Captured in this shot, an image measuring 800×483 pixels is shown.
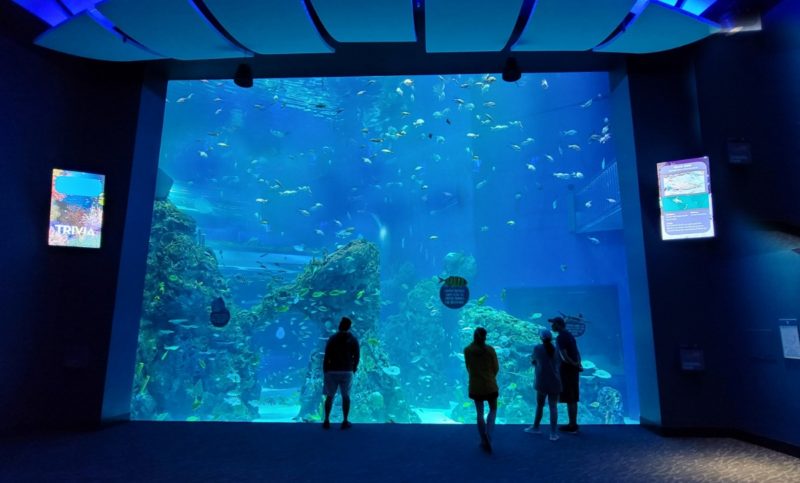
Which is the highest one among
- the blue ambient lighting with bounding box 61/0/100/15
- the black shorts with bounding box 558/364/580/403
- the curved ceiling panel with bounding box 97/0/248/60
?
the blue ambient lighting with bounding box 61/0/100/15

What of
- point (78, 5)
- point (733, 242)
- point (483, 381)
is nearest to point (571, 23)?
point (733, 242)

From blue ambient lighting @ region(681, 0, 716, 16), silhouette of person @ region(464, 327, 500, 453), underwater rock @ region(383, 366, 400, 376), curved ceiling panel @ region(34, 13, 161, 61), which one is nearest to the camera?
silhouette of person @ region(464, 327, 500, 453)

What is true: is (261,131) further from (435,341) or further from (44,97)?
(44,97)

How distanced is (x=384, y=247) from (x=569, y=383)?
102 feet

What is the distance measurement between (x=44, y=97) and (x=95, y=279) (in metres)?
3.36

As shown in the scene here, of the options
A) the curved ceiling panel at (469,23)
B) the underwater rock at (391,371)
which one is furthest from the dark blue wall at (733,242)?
the underwater rock at (391,371)

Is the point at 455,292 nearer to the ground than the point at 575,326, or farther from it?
farther from it

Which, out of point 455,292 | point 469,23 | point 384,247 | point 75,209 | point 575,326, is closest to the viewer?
point 469,23

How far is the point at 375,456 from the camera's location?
5.15 metres

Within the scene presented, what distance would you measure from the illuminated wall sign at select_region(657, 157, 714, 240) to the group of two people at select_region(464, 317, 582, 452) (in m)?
2.59

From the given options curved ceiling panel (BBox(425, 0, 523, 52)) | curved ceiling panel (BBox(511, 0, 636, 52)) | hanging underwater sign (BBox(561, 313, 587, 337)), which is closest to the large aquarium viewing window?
hanging underwater sign (BBox(561, 313, 587, 337))

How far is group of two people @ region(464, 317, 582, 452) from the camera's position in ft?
17.6

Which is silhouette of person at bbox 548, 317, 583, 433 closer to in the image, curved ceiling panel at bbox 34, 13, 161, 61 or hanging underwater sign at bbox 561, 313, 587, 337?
hanging underwater sign at bbox 561, 313, 587, 337

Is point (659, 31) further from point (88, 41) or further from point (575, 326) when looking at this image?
point (88, 41)
